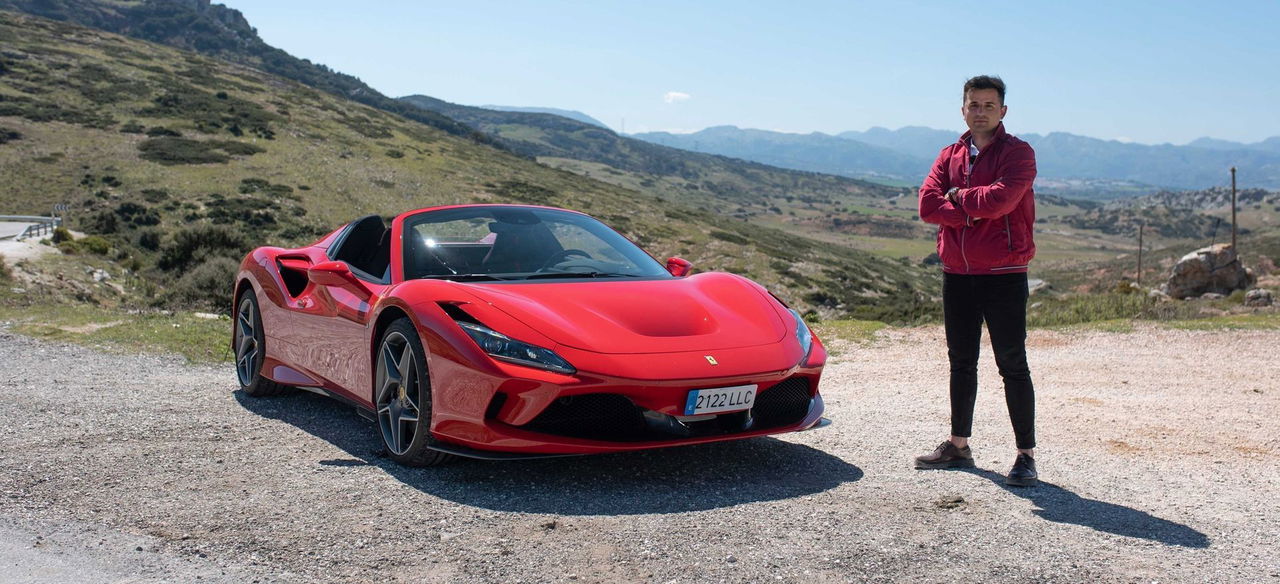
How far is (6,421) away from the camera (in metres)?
6.02

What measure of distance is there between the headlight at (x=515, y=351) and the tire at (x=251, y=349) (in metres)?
3.03

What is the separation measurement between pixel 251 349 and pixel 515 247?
2604 millimetres

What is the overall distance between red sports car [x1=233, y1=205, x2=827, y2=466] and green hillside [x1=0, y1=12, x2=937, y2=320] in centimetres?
1395

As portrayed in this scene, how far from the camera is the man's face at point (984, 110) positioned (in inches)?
190

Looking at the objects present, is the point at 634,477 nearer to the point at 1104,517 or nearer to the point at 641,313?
the point at 641,313

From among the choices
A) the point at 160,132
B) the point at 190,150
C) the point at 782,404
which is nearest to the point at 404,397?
the point at 782,404

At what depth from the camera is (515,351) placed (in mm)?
4574

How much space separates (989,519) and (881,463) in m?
1.18

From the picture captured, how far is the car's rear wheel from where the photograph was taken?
4.84m

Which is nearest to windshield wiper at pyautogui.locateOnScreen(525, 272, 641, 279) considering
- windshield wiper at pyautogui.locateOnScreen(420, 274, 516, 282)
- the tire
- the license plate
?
windshield wiper at pyautogui.locateOnScreen(420, 274, 516, 282)

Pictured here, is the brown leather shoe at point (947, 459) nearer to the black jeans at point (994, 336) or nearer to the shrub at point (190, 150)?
the black jeans at point (994, 336)

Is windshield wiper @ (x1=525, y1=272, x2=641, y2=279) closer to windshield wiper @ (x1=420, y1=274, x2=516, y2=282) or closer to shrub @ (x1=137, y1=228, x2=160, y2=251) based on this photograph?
windshield wiper @ (x1=420, y1=274, x2=516, y2=282)

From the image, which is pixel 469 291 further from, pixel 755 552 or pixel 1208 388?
pixel 1208 388

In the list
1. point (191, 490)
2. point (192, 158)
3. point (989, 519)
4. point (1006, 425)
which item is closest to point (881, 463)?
point (989, 519)
